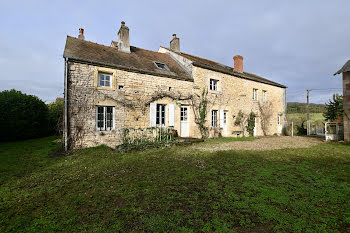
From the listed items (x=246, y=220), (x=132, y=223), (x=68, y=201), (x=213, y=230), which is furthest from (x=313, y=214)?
(x=68, y=201)

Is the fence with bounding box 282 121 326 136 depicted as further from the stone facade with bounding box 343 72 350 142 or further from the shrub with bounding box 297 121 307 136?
the stone facade with bounding box 343 72 350 142

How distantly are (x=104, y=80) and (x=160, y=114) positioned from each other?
3695 millimetres

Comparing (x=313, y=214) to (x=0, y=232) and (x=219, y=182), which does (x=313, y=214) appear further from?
(x=0, y=232)

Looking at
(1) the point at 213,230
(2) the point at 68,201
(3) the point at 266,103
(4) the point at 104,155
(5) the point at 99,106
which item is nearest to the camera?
(1) the point at 213,230

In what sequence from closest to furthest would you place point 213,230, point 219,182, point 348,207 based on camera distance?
point 213,230, point 348,207, point 219,182

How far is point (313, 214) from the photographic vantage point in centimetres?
254

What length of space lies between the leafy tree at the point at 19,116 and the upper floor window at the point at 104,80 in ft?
23.5

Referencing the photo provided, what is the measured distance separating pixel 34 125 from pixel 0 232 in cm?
1276

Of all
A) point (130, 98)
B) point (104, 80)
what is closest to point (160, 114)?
point (130, 98)

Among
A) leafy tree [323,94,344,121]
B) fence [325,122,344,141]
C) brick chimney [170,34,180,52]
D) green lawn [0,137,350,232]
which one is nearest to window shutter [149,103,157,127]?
green lawn [0,137,350,232]

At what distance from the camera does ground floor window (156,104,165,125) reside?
10086mm

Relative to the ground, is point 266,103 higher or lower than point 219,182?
higher

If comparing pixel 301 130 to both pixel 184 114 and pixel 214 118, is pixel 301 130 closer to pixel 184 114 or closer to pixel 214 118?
pixel 214 118

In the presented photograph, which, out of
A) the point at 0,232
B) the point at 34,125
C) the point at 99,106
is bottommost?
the point at 0,232
